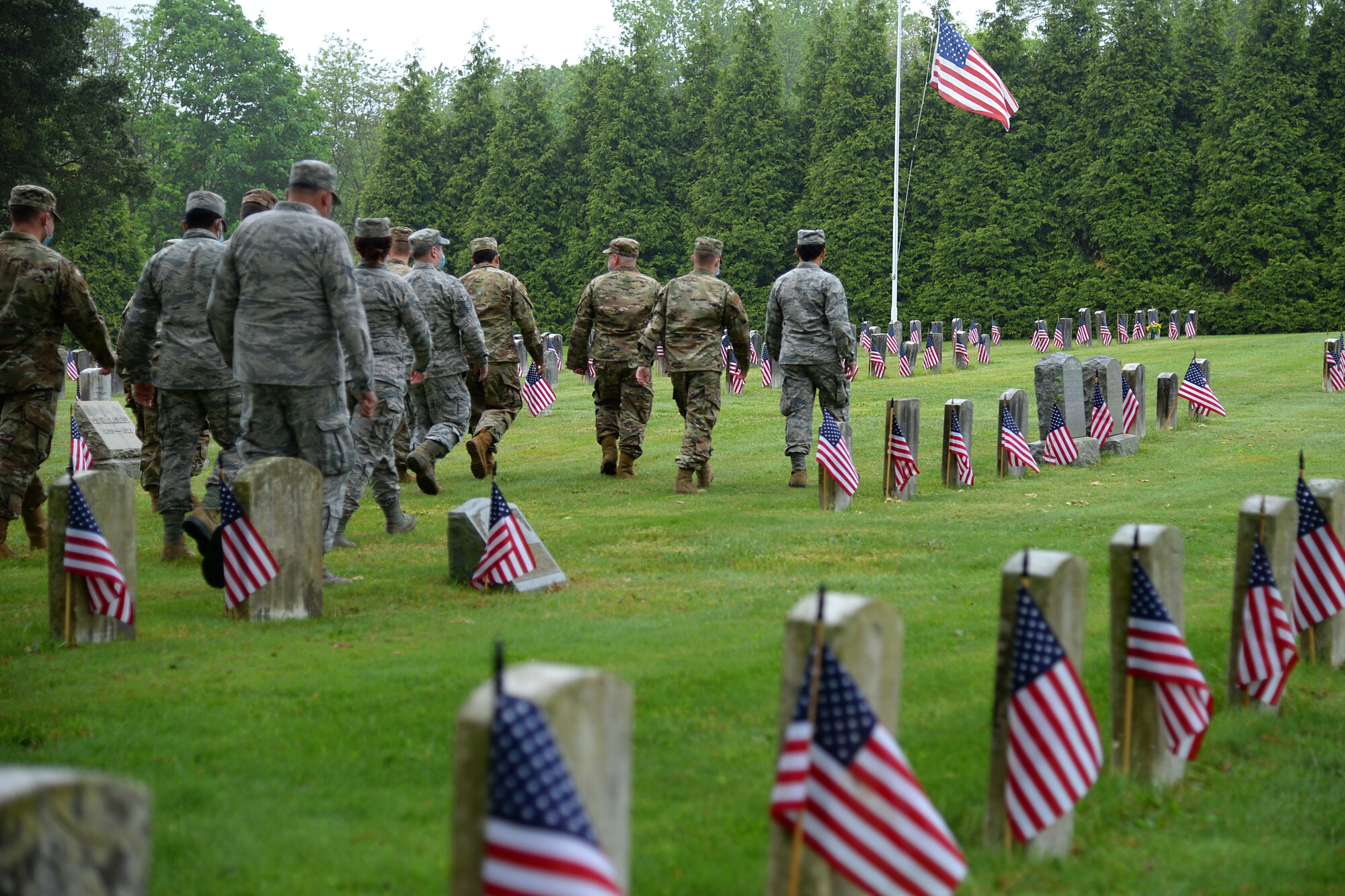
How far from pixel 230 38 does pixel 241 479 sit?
5462 centimetres

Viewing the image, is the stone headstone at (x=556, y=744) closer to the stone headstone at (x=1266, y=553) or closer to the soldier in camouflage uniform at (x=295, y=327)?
the stone headstone at (x=1266, y=553)

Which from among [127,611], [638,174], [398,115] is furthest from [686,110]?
[127,611]

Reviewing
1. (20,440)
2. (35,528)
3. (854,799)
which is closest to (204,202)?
(20,440)

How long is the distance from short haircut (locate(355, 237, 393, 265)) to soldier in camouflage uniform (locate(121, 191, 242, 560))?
1.01 metres

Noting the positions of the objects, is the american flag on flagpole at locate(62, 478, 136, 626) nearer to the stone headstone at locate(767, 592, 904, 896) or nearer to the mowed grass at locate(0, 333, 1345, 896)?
the mowed grass at locate(0, 333, 1345, 896)

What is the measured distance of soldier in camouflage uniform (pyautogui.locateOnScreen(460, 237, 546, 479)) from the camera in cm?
1316

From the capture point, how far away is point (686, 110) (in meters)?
43.3

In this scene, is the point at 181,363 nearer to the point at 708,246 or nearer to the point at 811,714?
the point at 708,246

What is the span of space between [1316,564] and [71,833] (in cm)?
561

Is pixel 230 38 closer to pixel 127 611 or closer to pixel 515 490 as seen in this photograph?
pixel 515 490

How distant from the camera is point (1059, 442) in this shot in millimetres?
14195

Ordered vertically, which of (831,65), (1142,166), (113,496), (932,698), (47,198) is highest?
(831,65)

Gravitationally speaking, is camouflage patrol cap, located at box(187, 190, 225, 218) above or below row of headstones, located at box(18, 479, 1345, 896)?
above

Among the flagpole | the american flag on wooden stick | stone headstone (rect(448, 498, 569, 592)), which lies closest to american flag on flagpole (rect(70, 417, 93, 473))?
stone headstone (rect(448, 498, 569, 592))
